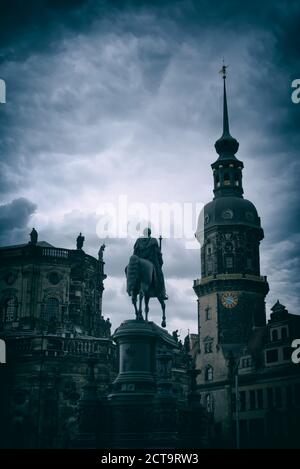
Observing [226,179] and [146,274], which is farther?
[226,179]

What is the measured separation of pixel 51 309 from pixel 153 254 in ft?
111

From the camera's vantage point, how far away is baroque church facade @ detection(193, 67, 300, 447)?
57781 millimetres

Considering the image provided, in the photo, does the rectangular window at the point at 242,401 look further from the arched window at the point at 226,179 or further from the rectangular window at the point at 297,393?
the arched window at the point at 226,179

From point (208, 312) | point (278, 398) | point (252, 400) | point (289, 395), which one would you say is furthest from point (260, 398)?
point (208, 312)

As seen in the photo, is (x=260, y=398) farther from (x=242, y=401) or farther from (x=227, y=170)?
(x=227, y=170)

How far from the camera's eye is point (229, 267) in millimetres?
71500

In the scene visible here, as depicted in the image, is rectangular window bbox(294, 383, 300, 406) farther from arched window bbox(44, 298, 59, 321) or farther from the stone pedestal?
the stone pedestal

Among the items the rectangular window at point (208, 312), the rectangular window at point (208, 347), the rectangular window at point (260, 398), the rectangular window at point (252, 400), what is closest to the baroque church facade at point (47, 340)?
the rectangular window at point (208, 347)

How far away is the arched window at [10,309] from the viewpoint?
190 ft

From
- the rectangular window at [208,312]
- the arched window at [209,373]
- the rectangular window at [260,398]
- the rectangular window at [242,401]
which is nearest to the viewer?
the rectangular window at [260,398]

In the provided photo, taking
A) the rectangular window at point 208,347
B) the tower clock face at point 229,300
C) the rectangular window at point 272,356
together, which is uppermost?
the tower clock face at point 229,300
